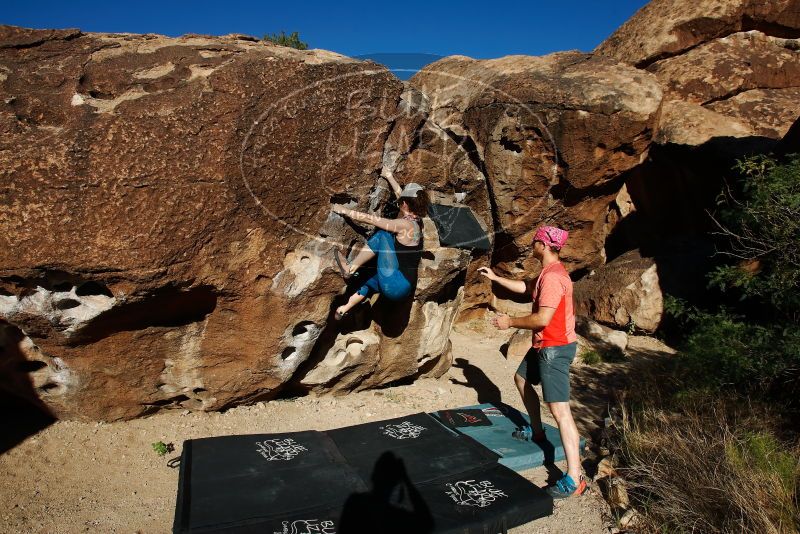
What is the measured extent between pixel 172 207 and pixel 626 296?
611 cm

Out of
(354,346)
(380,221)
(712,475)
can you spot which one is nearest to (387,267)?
(380,221)

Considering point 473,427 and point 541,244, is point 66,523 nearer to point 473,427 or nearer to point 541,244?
point 473,427

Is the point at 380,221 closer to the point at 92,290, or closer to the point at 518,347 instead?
the point at 92,290

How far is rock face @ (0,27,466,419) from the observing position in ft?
11.4

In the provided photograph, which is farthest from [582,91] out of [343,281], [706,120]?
[343,281]

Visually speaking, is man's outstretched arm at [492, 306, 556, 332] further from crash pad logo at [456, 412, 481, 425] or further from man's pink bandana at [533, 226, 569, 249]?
crash pad logo at [456, 412, 481, 425]

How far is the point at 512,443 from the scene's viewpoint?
421cm

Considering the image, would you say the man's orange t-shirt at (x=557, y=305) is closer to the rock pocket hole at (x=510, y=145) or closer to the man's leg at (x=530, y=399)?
the man's leg at (x=530, y=399)

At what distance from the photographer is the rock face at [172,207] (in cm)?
348

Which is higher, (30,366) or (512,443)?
(30,366)

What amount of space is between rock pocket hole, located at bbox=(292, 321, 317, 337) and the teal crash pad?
1.26 meters

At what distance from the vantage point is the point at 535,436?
4.25 metres

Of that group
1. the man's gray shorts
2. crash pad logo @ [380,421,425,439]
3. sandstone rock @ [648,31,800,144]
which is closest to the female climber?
crash pad logo @ [380,421,425,439]

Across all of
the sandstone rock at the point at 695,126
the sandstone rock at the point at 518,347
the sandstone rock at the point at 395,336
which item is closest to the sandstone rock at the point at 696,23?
the sandstone rock at the point at 695,126
